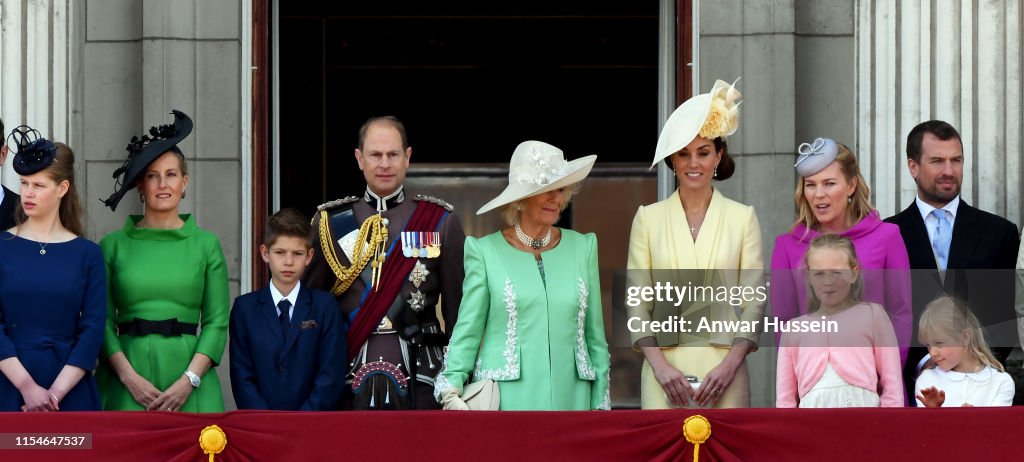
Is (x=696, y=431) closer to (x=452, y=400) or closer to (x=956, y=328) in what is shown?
(x=452, y=400)

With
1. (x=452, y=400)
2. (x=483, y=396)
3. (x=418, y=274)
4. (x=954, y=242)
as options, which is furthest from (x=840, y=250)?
(x=418, y=274)

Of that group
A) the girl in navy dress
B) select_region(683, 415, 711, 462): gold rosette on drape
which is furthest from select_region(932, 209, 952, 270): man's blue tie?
the girl in navy dress

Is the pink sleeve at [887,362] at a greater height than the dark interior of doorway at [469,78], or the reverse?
the dark interior of doorway at [469,78]

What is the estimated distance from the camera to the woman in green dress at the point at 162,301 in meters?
7.73

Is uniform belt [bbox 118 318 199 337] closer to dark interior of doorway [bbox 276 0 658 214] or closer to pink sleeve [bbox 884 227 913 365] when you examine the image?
pink sleeve [bbox 884 227 913 365]

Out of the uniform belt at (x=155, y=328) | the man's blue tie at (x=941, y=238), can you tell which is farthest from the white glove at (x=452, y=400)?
the man's blue tie at (x=941, y=238)

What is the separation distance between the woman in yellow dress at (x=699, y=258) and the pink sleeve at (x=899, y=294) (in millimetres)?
539

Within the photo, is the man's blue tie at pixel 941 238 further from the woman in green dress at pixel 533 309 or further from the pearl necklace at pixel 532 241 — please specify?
the pearl necklace at pixel 532 241

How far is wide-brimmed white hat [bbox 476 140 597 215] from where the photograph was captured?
7543 millimetres

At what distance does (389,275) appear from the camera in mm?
7949

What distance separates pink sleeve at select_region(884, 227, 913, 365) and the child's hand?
A: 185 mm

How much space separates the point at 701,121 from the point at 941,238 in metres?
1.43

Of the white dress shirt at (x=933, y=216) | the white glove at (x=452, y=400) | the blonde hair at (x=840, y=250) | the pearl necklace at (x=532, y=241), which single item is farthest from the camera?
the white dress shirt at (x=933, y=216)

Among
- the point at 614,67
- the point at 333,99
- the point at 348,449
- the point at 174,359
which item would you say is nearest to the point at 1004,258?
the point at 348,449
